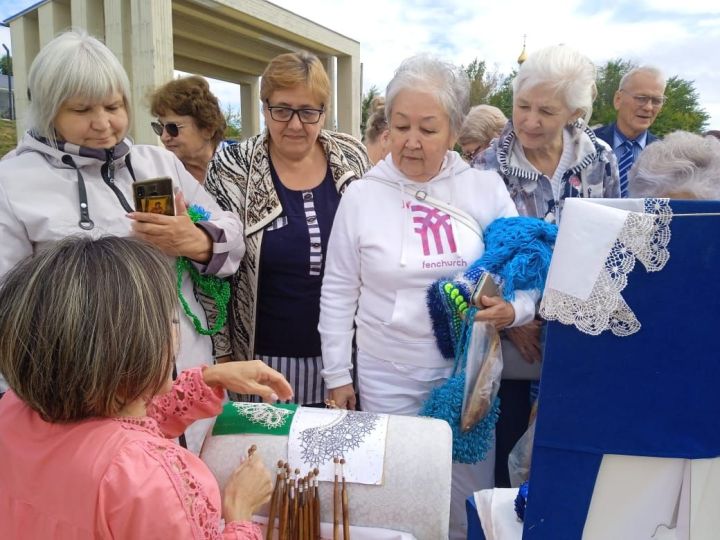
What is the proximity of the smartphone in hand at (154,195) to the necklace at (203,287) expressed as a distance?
21 centimetres

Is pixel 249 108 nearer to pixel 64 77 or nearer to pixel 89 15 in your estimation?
pixel 89 15

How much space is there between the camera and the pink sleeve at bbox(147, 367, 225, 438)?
1.34 m

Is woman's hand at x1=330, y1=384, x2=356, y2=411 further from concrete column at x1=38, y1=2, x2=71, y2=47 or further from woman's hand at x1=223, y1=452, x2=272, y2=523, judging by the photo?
concrete column at x1=38, y1=2, x2=71, y2=47

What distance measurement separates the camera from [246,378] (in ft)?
4.39

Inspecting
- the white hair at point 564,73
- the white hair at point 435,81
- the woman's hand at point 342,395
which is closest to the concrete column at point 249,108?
the white hair at point 564,73

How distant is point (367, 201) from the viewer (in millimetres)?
1770

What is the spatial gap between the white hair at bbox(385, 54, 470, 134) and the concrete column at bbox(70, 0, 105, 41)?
13.8ft

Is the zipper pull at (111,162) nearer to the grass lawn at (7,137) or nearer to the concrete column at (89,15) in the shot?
the concrete column at (89,15)

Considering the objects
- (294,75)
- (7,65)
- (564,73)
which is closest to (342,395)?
(294,75)

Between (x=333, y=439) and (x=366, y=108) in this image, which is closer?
(x=333, y=439)

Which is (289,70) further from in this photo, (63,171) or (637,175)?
(637,175)

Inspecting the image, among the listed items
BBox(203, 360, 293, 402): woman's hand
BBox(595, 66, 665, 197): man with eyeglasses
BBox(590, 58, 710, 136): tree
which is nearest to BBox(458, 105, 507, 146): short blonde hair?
BBox(595, 66, 665, 197): man with eyeglasses

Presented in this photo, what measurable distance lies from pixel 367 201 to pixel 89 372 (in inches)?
43.4

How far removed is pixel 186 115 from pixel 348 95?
4611 millimetres
